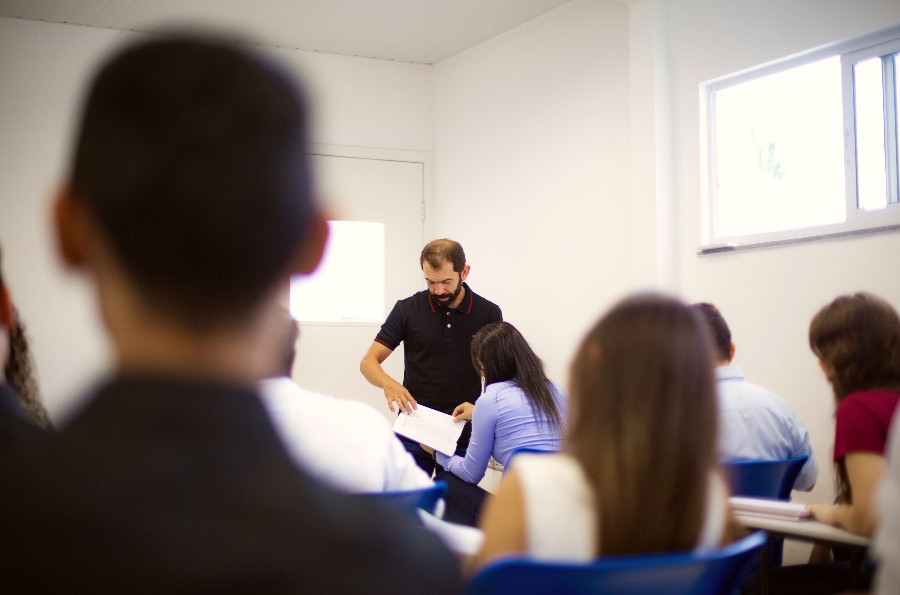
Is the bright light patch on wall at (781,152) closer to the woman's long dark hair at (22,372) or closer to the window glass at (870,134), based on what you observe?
the window glass at (870,134)

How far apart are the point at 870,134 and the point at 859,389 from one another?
1.60m

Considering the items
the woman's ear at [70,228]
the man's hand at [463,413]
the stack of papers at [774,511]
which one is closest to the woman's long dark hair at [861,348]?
the stack of papers at [774,511]

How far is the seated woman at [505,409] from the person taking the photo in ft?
10.0

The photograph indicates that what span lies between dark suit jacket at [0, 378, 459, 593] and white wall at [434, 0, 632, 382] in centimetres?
403

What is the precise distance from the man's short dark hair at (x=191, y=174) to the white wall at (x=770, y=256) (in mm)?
3286

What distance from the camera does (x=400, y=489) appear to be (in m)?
1.71

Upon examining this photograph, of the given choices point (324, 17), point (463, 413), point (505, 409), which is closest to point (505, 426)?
point (505, 409)

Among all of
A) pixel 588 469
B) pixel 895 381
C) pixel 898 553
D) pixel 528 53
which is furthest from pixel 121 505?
pixel 528 53

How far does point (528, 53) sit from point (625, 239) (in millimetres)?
Result: 1577

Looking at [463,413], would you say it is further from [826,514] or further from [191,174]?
[191,174]

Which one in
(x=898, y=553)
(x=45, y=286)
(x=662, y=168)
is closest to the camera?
(x=898, y=553)

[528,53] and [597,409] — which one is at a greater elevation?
[528,53]

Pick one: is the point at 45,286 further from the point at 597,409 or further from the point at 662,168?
the point at 597,409

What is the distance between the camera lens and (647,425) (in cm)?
128
